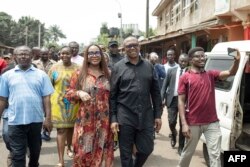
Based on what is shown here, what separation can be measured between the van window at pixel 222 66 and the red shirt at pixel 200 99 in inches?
18.0

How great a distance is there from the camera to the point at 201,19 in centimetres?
1975

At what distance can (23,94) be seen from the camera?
507 cm

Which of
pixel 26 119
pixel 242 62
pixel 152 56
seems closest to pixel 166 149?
pixel 152 56

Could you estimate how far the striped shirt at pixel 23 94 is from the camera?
5066 millimetres

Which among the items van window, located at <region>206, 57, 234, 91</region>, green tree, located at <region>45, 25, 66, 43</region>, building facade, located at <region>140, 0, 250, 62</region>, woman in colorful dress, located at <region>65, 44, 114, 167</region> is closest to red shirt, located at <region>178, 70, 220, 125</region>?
van window, located at <region>206, 57, 234, 91</region>

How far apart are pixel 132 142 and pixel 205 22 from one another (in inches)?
501

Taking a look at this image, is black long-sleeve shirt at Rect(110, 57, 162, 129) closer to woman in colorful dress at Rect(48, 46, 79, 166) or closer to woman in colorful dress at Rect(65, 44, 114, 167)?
woman in colorful dress at Rect(65, 44, 114, 167)

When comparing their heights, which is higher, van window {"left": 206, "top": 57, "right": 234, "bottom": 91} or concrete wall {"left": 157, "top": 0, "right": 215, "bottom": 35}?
concrete wall {"left": 157, "top": 0, "right": 215, "bottom": 35}

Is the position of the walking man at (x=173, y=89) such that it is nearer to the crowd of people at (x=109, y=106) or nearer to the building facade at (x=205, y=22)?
the crowd of people at (x=109, y=106)

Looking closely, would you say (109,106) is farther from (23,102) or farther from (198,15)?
(198,15)

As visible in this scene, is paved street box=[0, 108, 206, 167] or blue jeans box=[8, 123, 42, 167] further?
paved street box=[0, 108, 206, 167]

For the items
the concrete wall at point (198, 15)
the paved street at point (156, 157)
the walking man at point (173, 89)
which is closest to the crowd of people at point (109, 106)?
the paved street at point (156, 157)

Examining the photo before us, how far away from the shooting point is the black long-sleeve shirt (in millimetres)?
4848

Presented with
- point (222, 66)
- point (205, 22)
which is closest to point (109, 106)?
point (222, 66)
